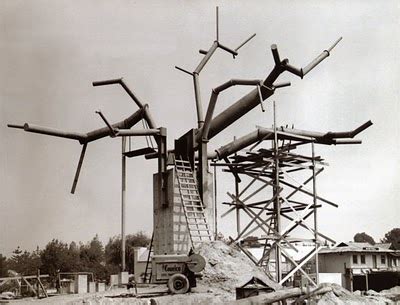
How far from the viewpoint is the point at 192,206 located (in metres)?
21.0

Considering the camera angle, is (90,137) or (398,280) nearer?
(90,137)

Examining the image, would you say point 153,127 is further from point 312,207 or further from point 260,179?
point 312,207

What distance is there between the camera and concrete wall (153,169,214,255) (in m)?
21.1

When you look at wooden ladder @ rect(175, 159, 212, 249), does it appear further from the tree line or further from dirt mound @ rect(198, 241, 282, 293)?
the tree line

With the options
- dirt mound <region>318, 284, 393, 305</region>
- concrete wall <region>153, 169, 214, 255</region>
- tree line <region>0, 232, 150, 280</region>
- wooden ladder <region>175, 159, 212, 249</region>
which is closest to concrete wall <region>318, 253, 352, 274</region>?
tree line <region>0, 232, 150, 280</region>

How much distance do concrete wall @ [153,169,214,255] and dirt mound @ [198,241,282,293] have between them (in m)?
1.66

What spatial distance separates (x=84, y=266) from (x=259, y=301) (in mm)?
66960

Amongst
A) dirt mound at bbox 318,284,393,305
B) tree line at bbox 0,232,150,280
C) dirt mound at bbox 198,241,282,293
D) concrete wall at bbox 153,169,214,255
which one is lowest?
tree line at bbox 0,232,150,280

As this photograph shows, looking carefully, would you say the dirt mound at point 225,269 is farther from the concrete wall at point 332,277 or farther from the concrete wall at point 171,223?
the concrete wall at point 332,277

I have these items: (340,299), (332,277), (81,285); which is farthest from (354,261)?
(81,285)

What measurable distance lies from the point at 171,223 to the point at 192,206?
1168 millimetres

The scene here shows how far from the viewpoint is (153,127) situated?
75.6 ft

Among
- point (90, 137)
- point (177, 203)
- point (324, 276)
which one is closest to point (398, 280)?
point (324, 276)

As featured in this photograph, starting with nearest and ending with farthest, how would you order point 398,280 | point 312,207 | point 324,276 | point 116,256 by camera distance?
point 312,207
point 398,280
point 324,276
point 116,256
